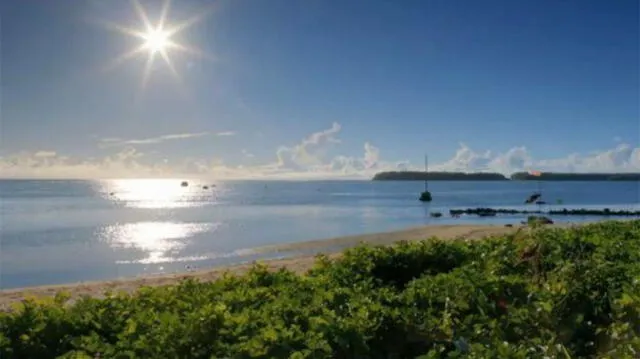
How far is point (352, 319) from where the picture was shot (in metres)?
3.91

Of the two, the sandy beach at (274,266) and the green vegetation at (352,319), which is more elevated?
the green vegetation at (352,319)

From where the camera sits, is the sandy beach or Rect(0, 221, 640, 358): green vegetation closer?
Rect(0, 221, 640, 358): green vegetation

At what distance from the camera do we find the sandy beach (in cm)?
1405

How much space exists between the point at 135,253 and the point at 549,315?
85.7ft

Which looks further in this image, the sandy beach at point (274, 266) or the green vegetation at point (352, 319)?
the sandy beach at point (274, 266)

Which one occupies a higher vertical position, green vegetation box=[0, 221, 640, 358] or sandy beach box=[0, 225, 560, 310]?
green vegetation box=[0, 221, 640, 358]

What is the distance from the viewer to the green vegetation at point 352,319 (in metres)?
3.57

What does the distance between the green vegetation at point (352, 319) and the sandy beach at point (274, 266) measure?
1.90 meters

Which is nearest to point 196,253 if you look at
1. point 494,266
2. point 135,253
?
point 135,253

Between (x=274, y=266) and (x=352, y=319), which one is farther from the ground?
(x=352, y=319)

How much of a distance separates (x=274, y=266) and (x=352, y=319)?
13.7 metres

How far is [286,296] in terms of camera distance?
4.64 m

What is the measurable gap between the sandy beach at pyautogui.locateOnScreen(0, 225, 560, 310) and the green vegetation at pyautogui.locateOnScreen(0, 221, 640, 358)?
190 centimetres

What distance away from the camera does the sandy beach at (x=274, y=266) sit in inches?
553
